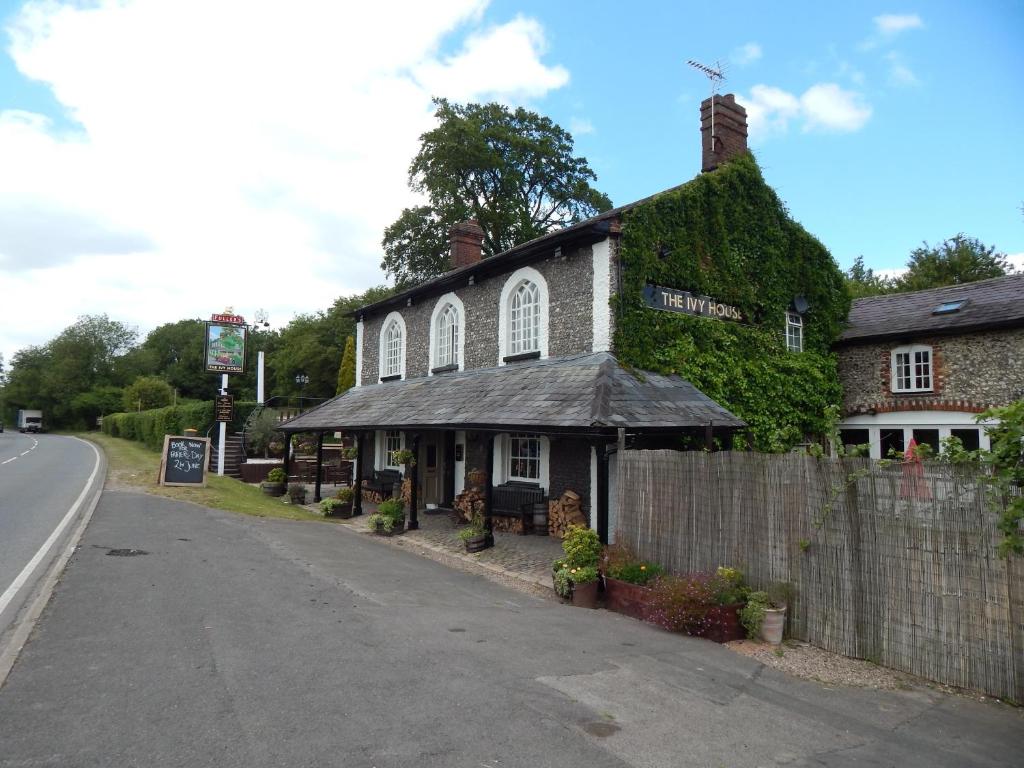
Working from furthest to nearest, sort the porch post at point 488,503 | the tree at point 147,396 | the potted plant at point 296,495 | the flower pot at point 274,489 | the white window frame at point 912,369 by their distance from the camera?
the tree at point 147,396, the flower pot at point 274,489, the potted plant at point 296,495, the white window frame at point 912,369, the porch post at point 488,503

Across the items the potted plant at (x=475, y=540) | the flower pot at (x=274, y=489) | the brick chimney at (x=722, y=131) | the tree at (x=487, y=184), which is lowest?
the potted plant at (x=475, y=540)

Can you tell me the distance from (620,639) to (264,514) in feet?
37.3

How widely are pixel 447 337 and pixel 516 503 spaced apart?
20.7ft

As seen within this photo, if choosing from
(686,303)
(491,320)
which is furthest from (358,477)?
(686,303)

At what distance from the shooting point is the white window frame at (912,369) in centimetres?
1678

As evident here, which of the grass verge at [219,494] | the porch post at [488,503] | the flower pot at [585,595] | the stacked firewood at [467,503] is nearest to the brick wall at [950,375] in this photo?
the stacked firewood at [467,503]

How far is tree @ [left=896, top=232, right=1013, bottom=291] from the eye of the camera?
35.8 metres

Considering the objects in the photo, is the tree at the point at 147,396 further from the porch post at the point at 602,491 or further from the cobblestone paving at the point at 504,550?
the porch post at the point at 602,491

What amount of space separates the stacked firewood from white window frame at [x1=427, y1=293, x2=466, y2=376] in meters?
3.52

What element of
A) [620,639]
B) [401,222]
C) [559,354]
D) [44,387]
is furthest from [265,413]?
[44,387]

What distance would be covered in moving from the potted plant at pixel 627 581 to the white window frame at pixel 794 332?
10.0 m

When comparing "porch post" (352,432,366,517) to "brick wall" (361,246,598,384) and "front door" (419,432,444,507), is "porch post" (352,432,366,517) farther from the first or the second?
"brick wall" (361,246,598,384)

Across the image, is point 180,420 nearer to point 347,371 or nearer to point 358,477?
point 347,371

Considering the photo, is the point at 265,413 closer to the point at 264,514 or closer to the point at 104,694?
the point at 264,514
